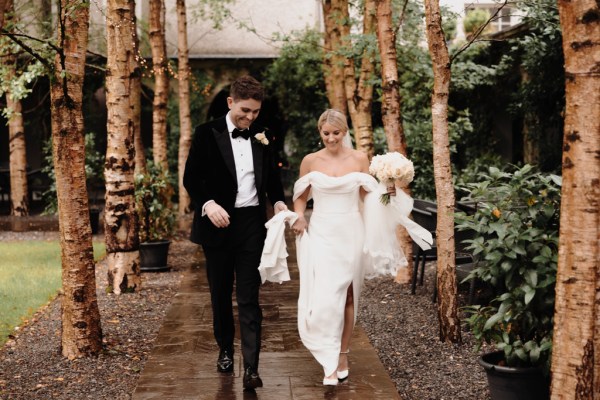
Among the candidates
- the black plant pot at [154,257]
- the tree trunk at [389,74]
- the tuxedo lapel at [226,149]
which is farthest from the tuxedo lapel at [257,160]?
the black plant pot at [154,257]

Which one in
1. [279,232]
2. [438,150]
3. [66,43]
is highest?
[66,43]

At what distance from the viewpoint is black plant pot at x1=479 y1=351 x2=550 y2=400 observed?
514 centimetres

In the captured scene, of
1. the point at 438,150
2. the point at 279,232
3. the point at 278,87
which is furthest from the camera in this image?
the point at 278,87

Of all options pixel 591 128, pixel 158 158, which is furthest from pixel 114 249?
pixel 591 128

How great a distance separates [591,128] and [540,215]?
1.36 metres

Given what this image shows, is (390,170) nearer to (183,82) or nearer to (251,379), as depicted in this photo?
(251,379)

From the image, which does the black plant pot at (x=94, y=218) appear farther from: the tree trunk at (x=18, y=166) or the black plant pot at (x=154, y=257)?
the black plant pot at (x=154, y=257)

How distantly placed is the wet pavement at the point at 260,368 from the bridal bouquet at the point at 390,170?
1329 mm

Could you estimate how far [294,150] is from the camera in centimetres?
2603

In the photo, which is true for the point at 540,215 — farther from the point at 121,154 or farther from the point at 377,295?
the point at 121,154

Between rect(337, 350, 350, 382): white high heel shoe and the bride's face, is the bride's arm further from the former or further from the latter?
rect(337, 350, 350, 382): white high heel shoe

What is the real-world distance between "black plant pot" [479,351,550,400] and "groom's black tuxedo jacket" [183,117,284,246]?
6.61ft

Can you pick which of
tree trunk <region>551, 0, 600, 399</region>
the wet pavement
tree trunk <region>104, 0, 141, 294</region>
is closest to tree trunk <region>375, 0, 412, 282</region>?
the wet pavement

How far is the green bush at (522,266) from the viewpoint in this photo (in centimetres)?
517
